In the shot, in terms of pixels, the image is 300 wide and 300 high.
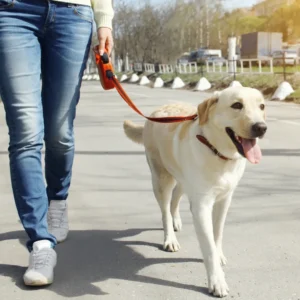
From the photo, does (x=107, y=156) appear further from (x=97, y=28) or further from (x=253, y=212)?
(x=97, y=28)

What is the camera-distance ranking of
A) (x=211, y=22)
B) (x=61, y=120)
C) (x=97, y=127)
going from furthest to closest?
1. (x=211, y=22)
2. (x=97, y=127)
3. (x=61, y=120)

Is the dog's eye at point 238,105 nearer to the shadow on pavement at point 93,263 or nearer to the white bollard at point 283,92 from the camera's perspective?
the shadow on pavement at point 93,263

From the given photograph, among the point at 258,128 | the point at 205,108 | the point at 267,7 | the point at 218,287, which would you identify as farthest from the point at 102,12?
the point at 267,7

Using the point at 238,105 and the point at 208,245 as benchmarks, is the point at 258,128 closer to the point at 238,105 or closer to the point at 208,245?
the point at 238,105

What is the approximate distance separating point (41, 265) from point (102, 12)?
64.1 inches

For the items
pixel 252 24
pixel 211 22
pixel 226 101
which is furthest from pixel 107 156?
pixel 252 24

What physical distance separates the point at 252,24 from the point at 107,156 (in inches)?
3483

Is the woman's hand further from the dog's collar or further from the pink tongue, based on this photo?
the pink tongue

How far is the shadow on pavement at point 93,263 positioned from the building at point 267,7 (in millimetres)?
66415

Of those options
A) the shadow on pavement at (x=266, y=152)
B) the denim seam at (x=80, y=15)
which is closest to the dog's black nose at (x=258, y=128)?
the denim seam at (x=80, y=15)

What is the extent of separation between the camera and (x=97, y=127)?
433 inches

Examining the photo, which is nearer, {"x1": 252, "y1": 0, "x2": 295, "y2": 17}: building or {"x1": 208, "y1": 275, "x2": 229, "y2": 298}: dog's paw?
{"x1": 208, "y1": 275, "x2": 229, "y2": 298}: dog's paw

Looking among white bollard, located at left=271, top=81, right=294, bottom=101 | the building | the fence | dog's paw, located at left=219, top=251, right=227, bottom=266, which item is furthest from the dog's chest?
the building

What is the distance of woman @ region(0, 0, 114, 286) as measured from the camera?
3.10 m
